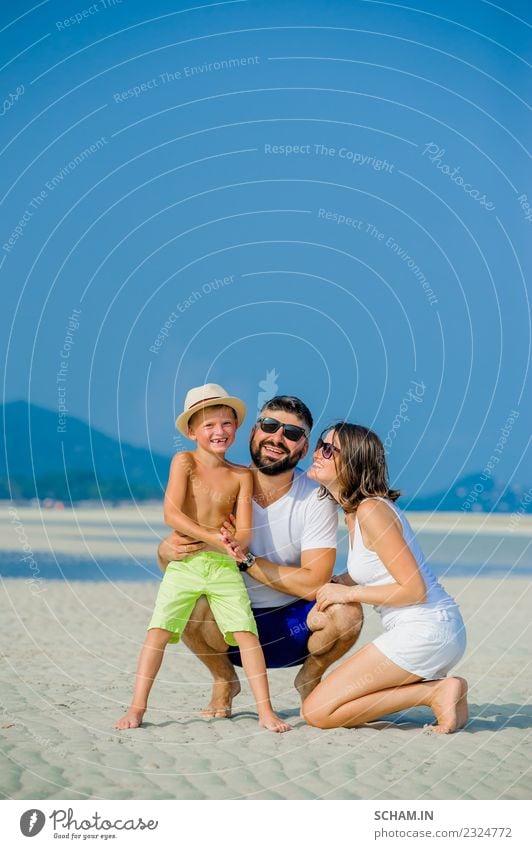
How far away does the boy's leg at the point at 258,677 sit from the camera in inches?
258

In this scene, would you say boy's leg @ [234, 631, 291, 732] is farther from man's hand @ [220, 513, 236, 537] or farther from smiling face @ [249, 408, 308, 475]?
smiling face @ [249, 408, 308, 475]

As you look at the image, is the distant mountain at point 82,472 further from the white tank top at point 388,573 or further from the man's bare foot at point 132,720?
the man's bare foot at point 132,720

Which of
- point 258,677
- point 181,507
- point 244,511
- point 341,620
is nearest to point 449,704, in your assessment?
point 341,620

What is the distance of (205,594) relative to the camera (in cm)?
695

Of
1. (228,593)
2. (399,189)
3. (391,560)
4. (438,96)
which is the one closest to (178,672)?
(228,593)

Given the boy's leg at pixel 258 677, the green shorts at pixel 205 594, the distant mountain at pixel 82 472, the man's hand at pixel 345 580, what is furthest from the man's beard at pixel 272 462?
the distant mountain at pixel 82 472

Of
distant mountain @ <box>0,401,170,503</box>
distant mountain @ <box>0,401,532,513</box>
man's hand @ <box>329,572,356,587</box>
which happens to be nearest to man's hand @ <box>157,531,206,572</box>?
man's hand @ <box>329,572,356,587</box>

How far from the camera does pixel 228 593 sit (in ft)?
22.4

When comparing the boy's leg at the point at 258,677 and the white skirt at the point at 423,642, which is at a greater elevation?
the white skirt at the point at 423,642

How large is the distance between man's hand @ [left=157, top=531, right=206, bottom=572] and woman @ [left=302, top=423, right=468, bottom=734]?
0.98 m

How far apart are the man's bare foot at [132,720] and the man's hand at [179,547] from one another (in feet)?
3.50

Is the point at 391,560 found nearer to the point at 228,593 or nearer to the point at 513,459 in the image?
the point at 228,593

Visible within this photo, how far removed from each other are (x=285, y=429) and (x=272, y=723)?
6.78 ft
